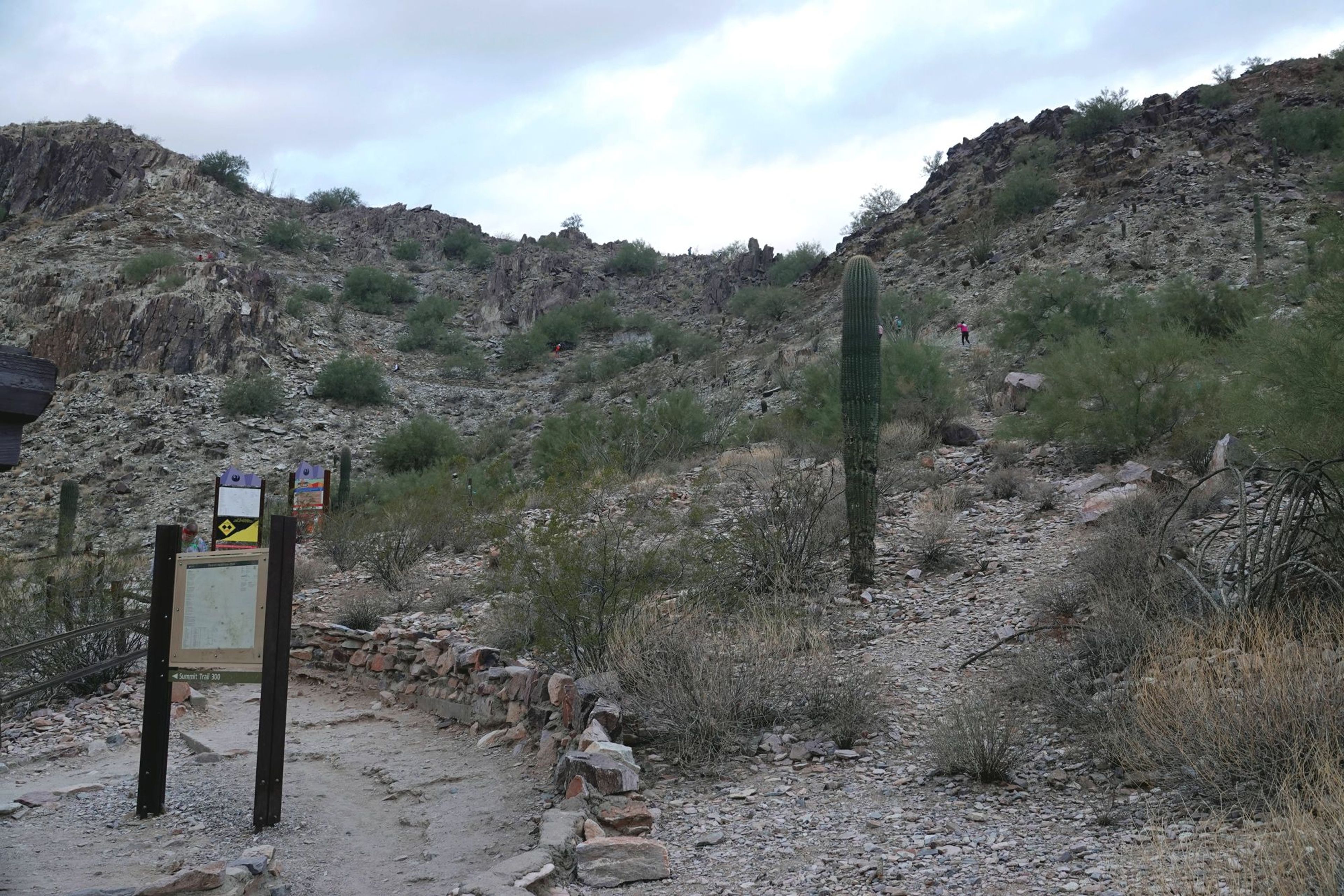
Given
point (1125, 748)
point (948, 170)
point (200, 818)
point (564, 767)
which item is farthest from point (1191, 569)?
point (948, 170)

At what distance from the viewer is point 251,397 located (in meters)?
35.2

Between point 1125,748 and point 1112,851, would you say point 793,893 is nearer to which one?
point 1112,851

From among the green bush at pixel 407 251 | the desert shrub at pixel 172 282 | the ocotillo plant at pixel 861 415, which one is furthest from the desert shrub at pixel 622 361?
the ocotillo plant at pixel 861 415

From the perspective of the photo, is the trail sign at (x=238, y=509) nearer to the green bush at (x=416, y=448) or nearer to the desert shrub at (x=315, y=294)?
the green bush at (x=416, y=448)

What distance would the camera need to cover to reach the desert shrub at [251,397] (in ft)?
114

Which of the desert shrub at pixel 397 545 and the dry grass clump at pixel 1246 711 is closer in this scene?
the dry grass clump at pixel 1246 711

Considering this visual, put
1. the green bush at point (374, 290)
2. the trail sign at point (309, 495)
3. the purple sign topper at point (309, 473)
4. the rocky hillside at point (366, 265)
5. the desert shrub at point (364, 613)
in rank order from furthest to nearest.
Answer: the green bush at point (374, 290)
the rocky hillside at point (366, 265)
the purple sign topper at point (309, 473)
the trail sign at point (309, 495)
the desert shrub at point (364, 613)

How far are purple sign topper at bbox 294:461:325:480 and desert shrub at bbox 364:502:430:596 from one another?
3375 millimetres

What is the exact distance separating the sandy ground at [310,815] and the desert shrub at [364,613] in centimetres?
298

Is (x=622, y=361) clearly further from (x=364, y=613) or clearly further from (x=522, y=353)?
(x=364, y=613)

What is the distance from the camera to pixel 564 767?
6.48 meters

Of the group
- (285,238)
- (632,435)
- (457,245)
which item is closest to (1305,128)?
(632,435)

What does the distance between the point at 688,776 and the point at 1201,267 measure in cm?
2850

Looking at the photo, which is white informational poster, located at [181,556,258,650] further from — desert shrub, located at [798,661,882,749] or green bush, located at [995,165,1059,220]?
green bush, located at [995,165,1059,220]
